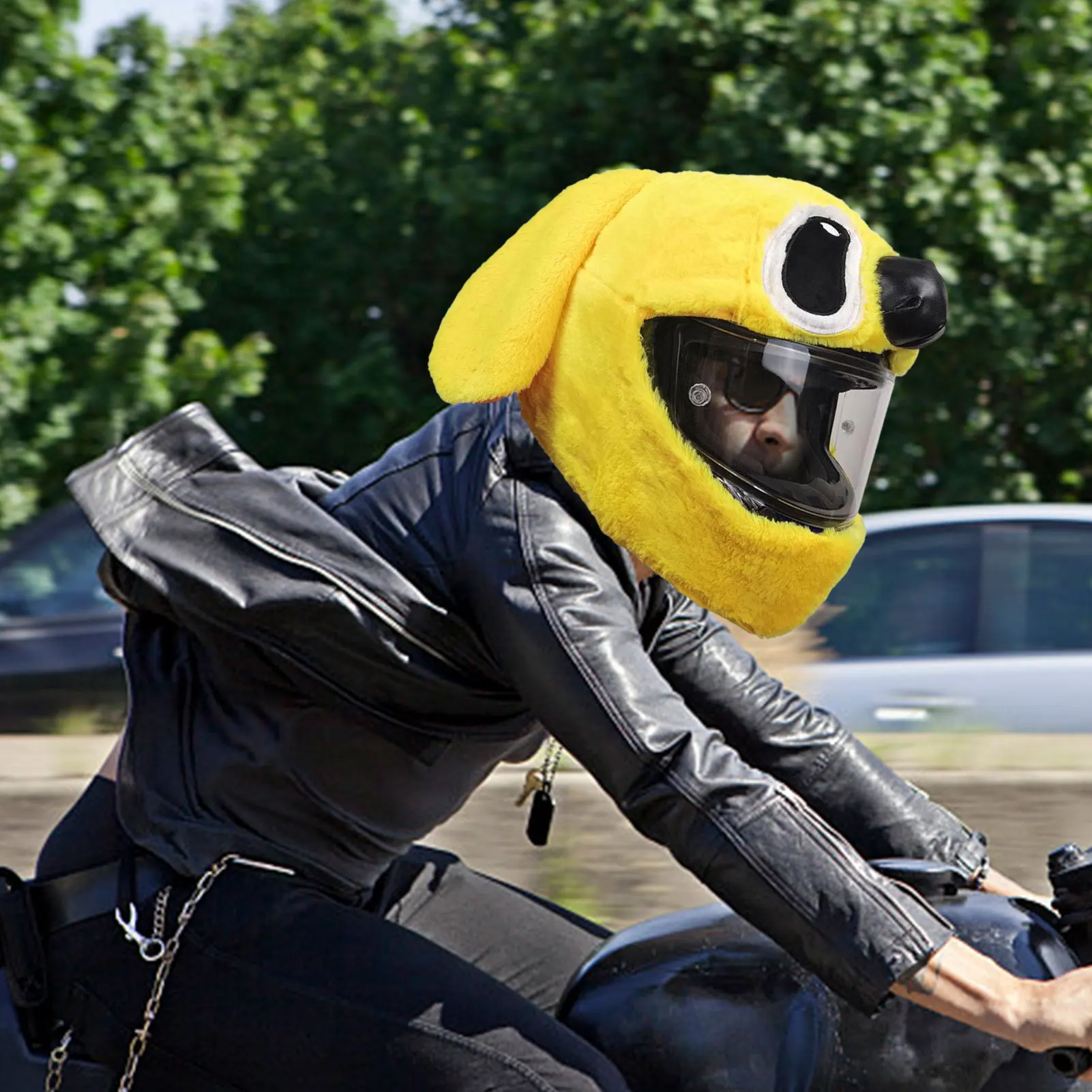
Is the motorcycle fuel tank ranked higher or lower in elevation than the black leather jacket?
lower

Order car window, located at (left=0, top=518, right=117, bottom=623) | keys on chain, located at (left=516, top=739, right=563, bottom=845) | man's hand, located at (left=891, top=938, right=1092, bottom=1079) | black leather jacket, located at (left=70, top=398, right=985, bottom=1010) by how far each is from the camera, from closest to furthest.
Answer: man's hand, located at (left=891, top=938, right=1092, bottom=1079), black leather jacket, located at (left=70, top=398, right=985, bottom=1010), keys on chain, located at (left=516, top=739, right=563, bottom=845), car window, located at (left=0, top=518, right=117, bottom=623)

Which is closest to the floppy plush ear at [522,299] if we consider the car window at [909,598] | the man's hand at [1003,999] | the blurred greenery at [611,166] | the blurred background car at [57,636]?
the man's hand at [1003,999]

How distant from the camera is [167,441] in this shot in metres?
2.23

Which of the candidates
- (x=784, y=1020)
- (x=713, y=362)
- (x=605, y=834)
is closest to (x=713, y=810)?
(x=784, y=1020)

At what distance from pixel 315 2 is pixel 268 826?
67.4ft

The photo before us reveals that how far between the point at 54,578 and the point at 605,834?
16.9 feet

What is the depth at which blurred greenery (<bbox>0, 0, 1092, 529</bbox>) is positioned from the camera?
1316cm

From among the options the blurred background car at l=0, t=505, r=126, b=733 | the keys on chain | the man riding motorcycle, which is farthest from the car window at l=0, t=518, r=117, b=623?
the man riding motorcycle

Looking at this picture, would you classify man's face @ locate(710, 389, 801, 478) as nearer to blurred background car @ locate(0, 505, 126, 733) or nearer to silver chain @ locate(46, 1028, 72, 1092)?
silver chain @ locate(46, 1028, 72, 1092)

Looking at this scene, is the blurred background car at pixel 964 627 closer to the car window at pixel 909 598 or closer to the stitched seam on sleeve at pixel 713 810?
the car window at pixel 909 598

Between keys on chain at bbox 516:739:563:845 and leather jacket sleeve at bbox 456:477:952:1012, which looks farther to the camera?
keys on chain at bbox 516:739:563:845

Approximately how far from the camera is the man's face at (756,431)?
2.10 meters

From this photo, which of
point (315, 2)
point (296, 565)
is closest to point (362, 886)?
point (296, 565)

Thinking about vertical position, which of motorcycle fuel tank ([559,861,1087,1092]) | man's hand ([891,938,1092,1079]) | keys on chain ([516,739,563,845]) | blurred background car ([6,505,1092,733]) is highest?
man's hand ([891,938,1092,1079])
